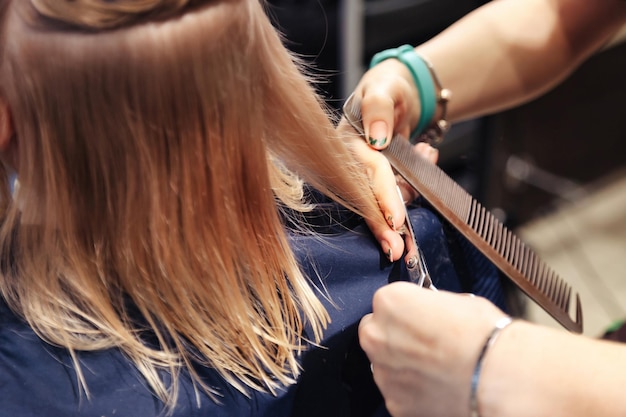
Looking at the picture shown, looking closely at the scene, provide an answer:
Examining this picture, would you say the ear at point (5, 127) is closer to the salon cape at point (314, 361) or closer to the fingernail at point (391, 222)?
the salon cape at point (314, 361)

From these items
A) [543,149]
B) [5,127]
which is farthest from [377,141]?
[543,149]

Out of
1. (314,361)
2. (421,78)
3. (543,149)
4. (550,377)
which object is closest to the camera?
(550,377)

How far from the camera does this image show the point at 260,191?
621 mm

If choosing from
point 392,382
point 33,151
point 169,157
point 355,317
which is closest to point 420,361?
point 392,382

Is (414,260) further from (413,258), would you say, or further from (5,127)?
(5,127)

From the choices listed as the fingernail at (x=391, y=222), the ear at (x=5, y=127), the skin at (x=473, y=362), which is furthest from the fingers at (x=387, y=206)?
the ear at (x=5, y=127)

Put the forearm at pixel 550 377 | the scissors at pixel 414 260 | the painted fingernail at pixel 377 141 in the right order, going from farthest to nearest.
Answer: the painted fingernail at pixel 377 141 → the scissors at pixel 414 260 → the forearm at pixel 550 377

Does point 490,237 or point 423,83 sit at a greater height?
point 423,83

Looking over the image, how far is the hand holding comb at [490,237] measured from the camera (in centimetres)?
69

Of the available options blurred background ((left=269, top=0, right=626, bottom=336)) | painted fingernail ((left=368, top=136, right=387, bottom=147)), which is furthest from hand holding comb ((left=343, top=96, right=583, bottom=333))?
blurred background ((left=269, top=0, right=626, bottom=336))

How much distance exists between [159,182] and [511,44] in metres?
0.60

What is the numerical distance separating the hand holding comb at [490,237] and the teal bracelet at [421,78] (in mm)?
161

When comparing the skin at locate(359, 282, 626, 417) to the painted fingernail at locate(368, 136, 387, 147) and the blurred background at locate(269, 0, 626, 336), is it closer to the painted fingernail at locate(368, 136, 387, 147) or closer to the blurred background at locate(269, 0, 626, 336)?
the painted fingernail at locate(368, 136, 387, 147)

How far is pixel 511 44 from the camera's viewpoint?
3.10 feet
